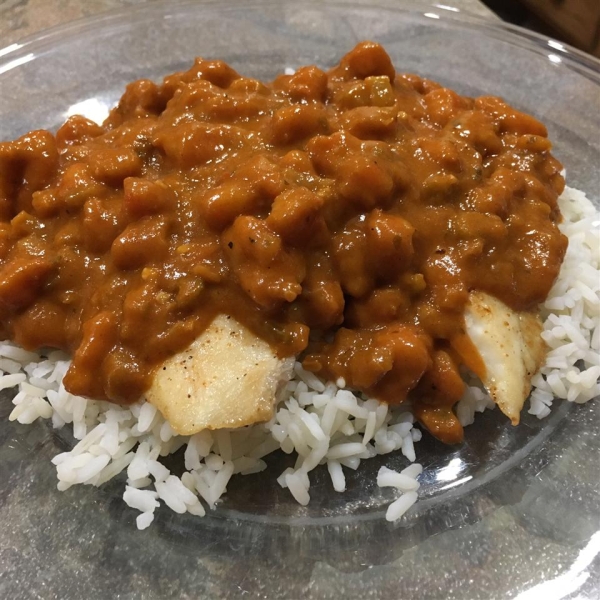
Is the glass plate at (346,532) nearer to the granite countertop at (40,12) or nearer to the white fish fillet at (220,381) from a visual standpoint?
the white fish fillet at (220,381)

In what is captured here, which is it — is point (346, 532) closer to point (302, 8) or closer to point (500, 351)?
point (500, 351)

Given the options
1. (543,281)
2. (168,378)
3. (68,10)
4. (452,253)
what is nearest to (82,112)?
(68,10)

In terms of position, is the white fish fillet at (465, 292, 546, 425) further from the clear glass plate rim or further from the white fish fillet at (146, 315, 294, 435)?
the clear glass plate rim

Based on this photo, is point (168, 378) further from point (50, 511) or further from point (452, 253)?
point (452, 253)

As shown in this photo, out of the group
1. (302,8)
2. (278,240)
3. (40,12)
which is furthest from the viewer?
(40,12)

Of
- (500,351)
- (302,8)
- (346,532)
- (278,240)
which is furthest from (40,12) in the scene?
(346,532)

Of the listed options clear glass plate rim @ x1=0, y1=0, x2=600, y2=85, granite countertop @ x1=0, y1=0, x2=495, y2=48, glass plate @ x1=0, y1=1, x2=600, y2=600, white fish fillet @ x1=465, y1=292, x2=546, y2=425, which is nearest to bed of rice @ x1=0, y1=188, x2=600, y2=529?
glass plate @ x1=0, y1=1, x2=600, y2=600
